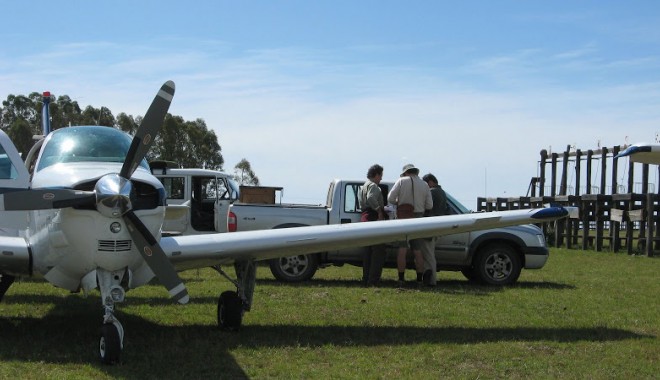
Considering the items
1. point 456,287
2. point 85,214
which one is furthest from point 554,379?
point 456,287

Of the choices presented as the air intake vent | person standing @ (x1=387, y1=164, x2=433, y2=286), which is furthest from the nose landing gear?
person standing @ (x1=387, y1=164, x2=433, y2=286)

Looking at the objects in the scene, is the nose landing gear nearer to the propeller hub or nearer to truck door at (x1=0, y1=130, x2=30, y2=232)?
the propeller hub

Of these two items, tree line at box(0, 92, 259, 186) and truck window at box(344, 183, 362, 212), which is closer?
truck window at box(344, 183, 362, 212)

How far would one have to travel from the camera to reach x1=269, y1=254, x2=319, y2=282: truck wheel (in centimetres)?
1388

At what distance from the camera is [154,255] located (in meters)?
7.47

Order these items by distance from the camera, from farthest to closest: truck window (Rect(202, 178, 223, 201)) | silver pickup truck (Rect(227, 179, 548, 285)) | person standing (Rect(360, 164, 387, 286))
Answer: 1. truck window (Rect(202, 178, 223, 201))
2. silver pickup truck (Rect(227, 179, 548, 285))
3. person standing (Rect(360, 164, 387, 286))

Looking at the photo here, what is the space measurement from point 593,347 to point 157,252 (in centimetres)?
440

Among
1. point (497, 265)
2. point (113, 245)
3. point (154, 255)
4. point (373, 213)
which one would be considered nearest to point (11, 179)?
point (113, 245)

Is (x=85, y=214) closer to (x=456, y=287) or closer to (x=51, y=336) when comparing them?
(x=51, y=336)

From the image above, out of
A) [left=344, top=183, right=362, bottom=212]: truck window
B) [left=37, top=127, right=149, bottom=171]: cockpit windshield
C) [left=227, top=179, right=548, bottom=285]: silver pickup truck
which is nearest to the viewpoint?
[left=37, top=127, right=149, bottom=171]: cockpit windshield

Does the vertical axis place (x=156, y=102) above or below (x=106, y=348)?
above

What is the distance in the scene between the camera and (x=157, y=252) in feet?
24.6

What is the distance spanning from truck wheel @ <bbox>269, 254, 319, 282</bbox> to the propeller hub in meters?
A: 6.93

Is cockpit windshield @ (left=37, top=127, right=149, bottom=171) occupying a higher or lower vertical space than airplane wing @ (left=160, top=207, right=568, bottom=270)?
higher
